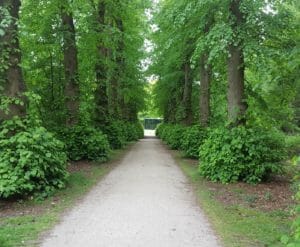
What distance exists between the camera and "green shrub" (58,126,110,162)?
48.6 feet

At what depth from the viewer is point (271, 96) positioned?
11719 millimetres

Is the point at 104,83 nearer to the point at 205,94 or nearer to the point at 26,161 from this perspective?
the point at 205,94

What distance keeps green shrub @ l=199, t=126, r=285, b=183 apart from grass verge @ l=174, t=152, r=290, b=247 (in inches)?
68.1


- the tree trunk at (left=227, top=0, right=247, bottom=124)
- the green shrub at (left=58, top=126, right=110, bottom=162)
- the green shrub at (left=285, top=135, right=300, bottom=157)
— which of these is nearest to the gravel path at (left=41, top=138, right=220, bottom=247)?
the tree trunk at (left=227, top=0, right=247, bottom=124)

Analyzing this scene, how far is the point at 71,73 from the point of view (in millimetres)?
15180

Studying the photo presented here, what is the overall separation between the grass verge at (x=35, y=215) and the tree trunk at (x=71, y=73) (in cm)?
451

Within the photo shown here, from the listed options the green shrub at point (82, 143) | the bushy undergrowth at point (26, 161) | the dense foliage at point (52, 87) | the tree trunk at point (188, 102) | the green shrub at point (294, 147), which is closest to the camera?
the bushy undergrowth at point (26, 161)

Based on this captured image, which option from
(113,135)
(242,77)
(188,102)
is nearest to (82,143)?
(242,77)

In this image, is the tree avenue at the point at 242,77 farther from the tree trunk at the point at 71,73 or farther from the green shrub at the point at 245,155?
the tree trunk at the point at 71,73

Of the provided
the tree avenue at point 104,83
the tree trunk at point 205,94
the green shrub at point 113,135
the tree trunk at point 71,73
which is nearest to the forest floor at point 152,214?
the tree avenue at point 104,83

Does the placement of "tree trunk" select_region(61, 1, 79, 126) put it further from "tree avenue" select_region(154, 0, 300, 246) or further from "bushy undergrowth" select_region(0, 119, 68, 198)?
"bushy undergrowth" select_region(0, 119, 68, 198)

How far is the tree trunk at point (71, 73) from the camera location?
1498cm

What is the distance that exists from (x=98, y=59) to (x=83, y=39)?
156 centimetres

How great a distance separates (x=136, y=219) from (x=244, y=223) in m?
1.89
